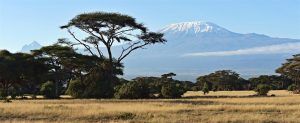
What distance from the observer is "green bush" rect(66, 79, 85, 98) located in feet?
168

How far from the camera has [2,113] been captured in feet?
88.2

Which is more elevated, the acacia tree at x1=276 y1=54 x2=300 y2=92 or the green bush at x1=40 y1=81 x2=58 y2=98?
the acacia tree at x1=276 y1=54 x2=300 y2=92

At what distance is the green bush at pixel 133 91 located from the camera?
4831 cm

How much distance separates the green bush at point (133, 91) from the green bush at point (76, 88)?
3.05 metres

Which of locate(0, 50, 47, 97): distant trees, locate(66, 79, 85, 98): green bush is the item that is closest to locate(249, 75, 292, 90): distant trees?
locate(0, 50, 47, 97): distant trees

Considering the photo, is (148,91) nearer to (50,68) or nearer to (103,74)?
(103,74)

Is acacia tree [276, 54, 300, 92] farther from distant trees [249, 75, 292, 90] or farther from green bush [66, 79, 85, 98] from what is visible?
green bush [66, 79, 85, 98]

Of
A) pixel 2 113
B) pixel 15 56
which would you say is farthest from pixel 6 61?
pixel 2 113

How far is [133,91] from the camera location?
48.7 m

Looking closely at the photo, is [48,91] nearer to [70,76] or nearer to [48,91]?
[48,91]

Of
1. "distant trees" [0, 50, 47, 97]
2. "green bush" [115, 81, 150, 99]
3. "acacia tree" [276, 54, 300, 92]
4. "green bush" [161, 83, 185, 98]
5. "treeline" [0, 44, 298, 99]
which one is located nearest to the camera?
"green bush" [115, 81, 150, 99]

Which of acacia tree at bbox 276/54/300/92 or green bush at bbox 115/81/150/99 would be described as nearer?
green bush at bbox 115/81/150/99

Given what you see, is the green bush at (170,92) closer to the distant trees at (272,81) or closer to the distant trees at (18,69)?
the distant trees at (18,69)

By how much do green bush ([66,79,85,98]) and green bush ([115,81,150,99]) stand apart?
3.05m
